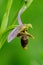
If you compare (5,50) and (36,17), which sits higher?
(36,17)

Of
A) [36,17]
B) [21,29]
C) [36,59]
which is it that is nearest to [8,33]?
[21,29]

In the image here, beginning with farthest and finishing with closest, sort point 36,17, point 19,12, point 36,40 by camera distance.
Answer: point 36,17 → point 36,40 → point 19,12

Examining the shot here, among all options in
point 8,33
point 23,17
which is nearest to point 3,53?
point 23,17

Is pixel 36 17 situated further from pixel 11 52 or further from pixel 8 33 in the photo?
pixel 8 33

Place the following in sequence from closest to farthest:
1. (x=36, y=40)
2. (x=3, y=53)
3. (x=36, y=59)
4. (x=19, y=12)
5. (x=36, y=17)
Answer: (x=19, y=12)
(x=36, y=59)
(x=3, y=53)
(x=36, y=40)
(x=36, y=17)

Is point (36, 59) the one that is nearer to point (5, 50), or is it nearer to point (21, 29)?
point (5, 50)

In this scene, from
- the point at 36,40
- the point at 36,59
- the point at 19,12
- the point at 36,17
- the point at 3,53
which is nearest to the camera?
the point at 19,12

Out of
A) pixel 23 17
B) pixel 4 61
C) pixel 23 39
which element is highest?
pixel 23 17

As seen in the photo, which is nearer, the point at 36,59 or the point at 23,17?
the point at 36,59

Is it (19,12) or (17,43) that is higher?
(17,43)
